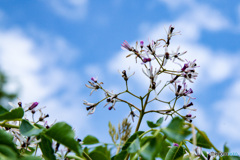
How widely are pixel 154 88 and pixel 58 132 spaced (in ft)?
0.83

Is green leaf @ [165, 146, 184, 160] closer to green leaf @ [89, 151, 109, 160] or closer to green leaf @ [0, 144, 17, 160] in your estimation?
green leaf @ [89, 151, 109, 160]

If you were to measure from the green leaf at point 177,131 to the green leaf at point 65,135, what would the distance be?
16 centimetres

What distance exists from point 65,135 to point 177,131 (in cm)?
20

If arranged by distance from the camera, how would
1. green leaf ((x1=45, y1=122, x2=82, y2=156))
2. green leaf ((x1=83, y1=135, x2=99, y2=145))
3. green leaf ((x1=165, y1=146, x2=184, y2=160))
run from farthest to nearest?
green leaf ((x1=83, y1=135, x2=99, y2=145)) < green leaf ((x1=165, y1=146, x2=184, y2=160)) < green leaf ((x1=45, y1=122, x2=82, y2=156))

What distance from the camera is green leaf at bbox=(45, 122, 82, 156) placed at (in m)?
0.50

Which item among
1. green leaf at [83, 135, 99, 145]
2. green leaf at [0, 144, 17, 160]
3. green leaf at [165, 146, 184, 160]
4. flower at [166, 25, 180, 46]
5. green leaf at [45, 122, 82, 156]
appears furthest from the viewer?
green leaf at [83, 135, 99, 145]

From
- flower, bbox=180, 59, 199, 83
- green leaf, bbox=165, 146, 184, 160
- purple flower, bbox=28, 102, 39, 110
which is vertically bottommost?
green leaf, bbox=165, 146, 184, 160

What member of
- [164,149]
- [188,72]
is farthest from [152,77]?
[164,149]

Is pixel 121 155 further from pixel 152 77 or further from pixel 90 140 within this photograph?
pixel 90 140

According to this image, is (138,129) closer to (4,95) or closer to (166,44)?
(166,44)

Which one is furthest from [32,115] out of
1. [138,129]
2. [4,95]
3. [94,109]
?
[4,95]

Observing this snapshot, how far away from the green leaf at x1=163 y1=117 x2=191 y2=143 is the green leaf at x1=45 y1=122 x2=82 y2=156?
0.16 metres

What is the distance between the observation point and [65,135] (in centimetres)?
50

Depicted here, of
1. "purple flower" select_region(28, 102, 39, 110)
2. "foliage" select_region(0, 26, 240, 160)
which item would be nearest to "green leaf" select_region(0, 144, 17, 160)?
"foliage" select_region(0, 26, 240, 160)
